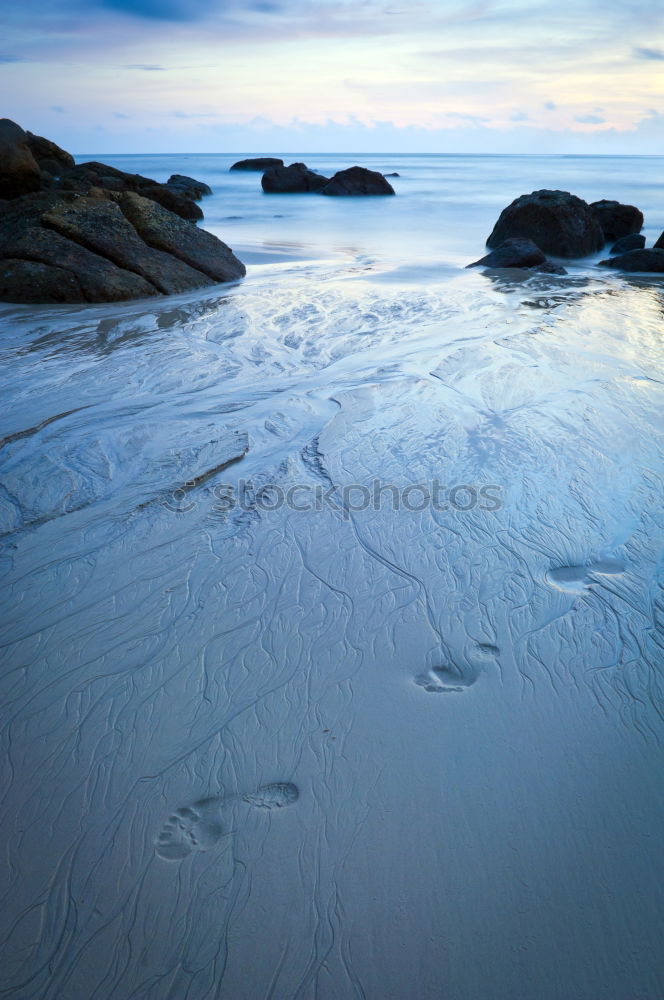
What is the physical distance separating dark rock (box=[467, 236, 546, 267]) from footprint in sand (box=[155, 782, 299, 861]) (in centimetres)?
1007

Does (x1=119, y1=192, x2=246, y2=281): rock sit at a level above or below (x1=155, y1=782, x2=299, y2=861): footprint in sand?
above

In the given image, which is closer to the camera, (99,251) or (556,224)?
(99,251)

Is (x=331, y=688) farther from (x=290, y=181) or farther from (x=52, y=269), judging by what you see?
(x=290, y=181)

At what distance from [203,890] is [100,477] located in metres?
2.54

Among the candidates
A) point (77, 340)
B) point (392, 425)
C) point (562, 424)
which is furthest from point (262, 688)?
point (77, 340)

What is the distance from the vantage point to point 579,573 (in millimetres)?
2861

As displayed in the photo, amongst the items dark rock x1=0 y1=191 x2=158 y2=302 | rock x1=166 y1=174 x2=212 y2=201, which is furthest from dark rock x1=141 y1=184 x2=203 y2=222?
rock x1=166 y1=174 x2=212 y2=201

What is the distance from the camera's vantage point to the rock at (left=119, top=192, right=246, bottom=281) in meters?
8.62

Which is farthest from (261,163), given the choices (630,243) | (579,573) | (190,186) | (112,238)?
(579,573)

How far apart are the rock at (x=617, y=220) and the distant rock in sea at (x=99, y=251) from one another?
8805 millimetres

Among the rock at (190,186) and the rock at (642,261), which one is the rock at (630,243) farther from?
the rock at (190,186)

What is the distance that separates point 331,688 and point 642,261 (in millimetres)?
10633

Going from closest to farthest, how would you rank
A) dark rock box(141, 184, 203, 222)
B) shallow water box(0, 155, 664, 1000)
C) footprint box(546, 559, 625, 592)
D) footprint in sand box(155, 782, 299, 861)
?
shallow water box(0, 155, 664, 1000)
footprint in sand box(155, 782, 299, 861)
footprint box(546, 559, 625, 592)
dark rock box(141, 184, 203, 222)

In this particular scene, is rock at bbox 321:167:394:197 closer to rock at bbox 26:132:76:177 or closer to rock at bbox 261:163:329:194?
rock at bbox 261:163:329:194
